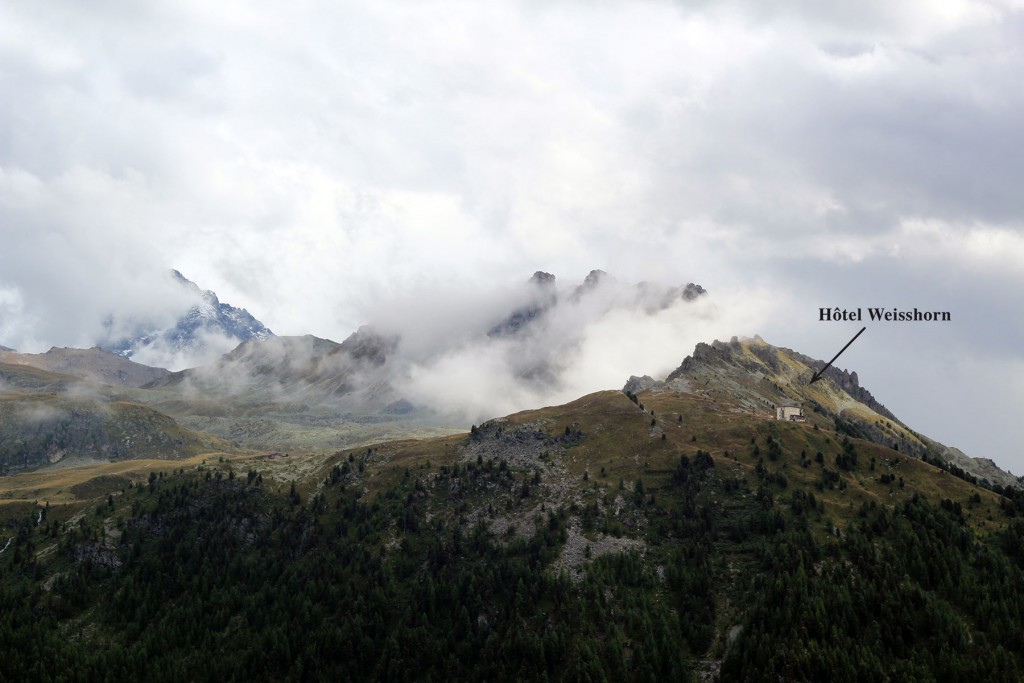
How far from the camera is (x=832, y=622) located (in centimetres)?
15075

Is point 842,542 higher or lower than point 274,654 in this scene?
higher

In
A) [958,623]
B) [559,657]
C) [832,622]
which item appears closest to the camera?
[958,623]

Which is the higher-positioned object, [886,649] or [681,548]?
[681,548]

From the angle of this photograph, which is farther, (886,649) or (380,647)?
(380,647)

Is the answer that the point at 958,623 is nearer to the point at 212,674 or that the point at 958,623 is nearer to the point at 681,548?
the point at 681,548

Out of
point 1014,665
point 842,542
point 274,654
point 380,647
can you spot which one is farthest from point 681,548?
point 274,654

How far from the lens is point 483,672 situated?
17150cm

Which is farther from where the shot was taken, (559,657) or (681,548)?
(681,548)

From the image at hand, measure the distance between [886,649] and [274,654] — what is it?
539 ft

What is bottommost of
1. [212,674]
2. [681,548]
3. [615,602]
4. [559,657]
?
[212,674]

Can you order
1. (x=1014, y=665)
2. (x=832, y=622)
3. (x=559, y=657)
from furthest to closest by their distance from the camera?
(x=559, y=657) → (x=832, y=622) → (x=1014, y=665)

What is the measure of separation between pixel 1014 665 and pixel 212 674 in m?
200

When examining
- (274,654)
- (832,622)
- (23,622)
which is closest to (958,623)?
(832,622)

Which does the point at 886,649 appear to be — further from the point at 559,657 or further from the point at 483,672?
the point at 483,672
